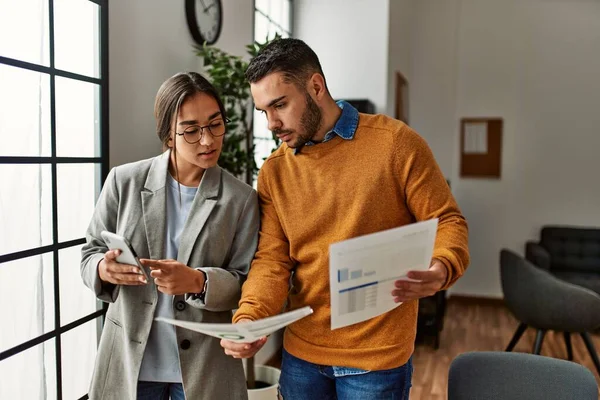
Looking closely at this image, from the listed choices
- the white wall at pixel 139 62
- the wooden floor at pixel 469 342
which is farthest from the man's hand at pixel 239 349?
the wooden floor at pixel 469 342

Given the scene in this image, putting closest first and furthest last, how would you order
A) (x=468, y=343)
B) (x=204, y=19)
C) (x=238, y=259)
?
1. (x=238, y=259)
2. (x=204, y=19)
3. (x=468, y=343)

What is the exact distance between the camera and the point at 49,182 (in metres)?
1.76

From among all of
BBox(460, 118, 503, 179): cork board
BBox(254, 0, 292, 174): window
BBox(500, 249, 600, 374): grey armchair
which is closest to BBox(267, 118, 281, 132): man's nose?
BBox(254, 0, 292, 174): window

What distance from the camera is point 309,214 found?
4.77 ft

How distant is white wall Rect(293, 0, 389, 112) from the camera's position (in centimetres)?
438

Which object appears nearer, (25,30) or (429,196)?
(429,196)

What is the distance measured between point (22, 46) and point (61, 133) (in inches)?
12.0

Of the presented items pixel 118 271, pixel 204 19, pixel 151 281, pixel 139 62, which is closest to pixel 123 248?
pixel 118 271

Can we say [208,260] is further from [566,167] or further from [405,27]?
[566,167]

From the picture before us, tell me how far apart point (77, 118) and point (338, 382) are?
1.21 metres

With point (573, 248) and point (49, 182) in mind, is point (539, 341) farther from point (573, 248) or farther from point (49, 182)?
point (49, 182)

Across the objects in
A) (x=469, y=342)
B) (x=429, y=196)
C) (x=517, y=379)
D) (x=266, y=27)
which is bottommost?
(x=469, y=342)

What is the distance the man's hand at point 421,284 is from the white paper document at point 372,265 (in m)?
0.01

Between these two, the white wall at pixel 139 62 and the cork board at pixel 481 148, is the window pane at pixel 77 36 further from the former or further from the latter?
the cork board at pixel 481 148
